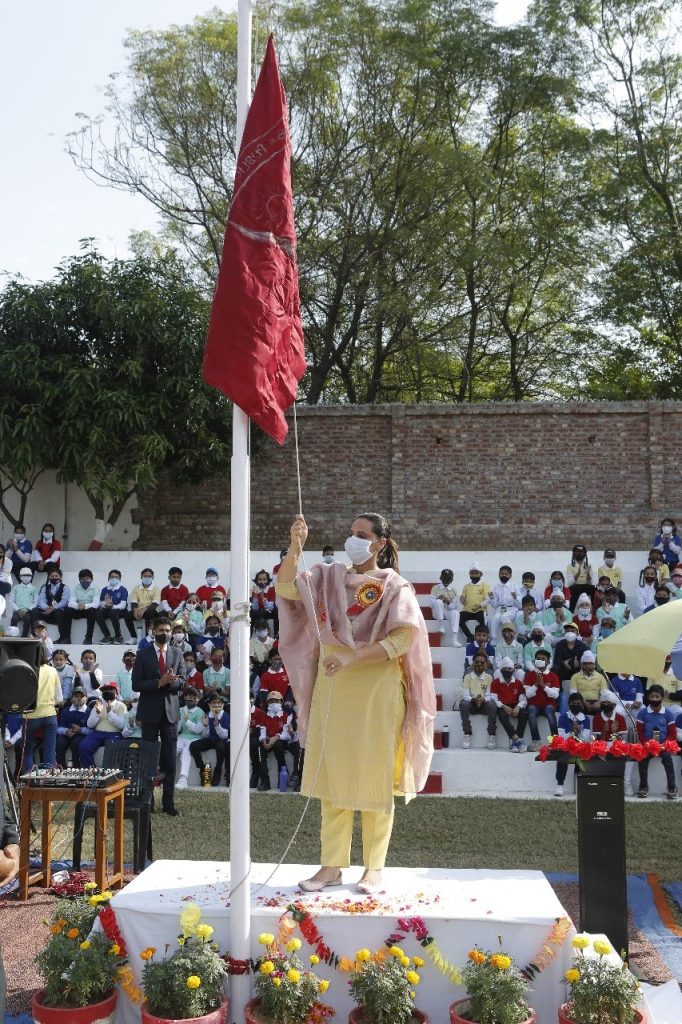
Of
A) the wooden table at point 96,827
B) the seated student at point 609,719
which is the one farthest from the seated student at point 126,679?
the seated student at point 609,719

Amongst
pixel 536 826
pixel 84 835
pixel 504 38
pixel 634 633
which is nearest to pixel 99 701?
pixel 84 835

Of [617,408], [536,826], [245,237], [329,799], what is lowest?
[536,826]

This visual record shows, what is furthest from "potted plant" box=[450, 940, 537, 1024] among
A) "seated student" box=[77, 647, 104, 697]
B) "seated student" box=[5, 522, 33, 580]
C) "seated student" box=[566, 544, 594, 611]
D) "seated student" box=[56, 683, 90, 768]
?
"seated student" box=[5, 522, 33, 580]

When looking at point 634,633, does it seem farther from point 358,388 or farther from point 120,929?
point 358,388

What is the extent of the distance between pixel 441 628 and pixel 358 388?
1069 centimetres

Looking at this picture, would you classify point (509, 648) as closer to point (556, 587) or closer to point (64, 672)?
point (556, 587)

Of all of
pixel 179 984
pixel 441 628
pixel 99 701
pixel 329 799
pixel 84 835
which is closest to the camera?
pixel 179 984

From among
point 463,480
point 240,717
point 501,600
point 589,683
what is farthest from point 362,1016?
point 463,480

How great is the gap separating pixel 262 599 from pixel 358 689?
29.1 ft

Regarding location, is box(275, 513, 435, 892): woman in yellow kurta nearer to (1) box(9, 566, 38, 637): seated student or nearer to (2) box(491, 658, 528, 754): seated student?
(2) box(491, 658, 528, 754): seated student

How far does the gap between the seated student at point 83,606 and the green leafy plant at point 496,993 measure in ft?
35.8

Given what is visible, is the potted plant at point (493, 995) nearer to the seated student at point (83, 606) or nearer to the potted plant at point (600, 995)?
the potted plant at point (600, 995)

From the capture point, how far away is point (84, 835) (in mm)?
8609

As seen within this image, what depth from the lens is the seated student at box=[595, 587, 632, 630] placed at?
13.4 meters
